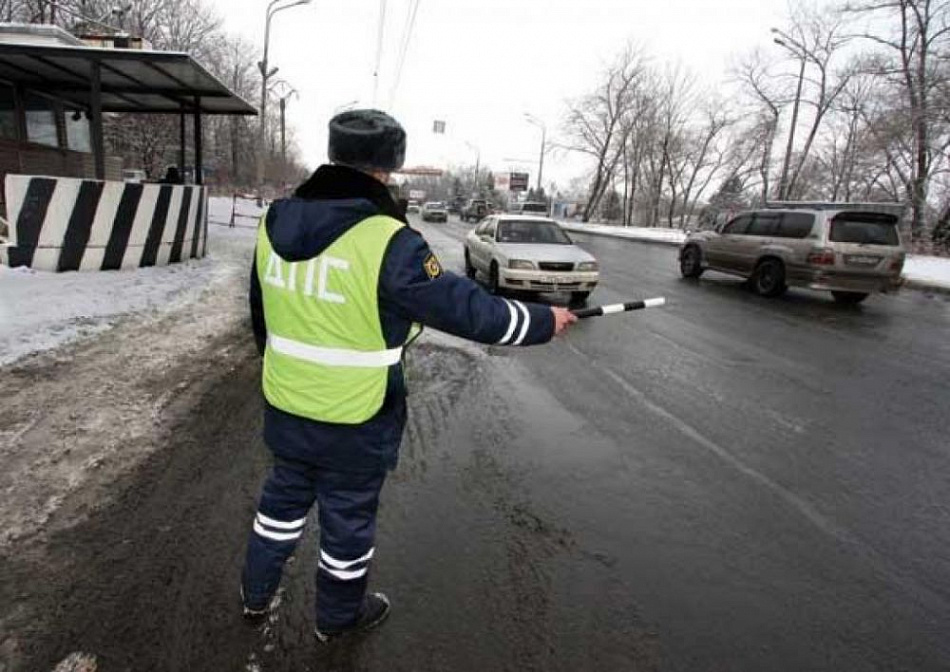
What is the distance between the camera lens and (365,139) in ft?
6.51

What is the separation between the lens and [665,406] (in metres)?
5.19

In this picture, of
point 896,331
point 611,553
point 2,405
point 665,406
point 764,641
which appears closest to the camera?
point 764,641

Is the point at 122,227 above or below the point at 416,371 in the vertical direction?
above

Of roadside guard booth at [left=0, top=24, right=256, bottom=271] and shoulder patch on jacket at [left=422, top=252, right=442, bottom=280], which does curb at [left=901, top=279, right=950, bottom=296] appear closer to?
roadside guard booth at [left=0, top=24, right=256, bottom=271]

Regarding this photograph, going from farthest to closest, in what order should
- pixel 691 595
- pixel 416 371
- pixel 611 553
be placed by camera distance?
pixel 416 371
pixel 611 553
pixel 691 595

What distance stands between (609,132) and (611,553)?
177ft

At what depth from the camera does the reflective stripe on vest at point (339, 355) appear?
198 cm

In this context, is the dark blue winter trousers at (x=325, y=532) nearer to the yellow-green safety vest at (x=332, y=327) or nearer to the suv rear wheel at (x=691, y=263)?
the yellow-green safety vest at (x=332, y=327)

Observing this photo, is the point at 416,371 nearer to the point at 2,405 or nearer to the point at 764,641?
the point at 2,405

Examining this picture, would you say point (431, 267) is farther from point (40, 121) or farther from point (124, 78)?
point (40, 121)

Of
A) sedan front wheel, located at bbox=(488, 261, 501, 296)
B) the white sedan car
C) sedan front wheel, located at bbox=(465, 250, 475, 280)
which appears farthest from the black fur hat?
sedan front wheel, located at bbox=(465, 250, 475, 280)

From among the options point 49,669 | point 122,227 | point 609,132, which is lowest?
point 49,669

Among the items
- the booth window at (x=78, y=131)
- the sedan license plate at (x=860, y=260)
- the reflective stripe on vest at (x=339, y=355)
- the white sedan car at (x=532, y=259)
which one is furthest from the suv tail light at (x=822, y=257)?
the booth window at (x=78, y=131)

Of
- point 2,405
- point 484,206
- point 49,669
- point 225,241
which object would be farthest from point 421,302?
point 484,206
